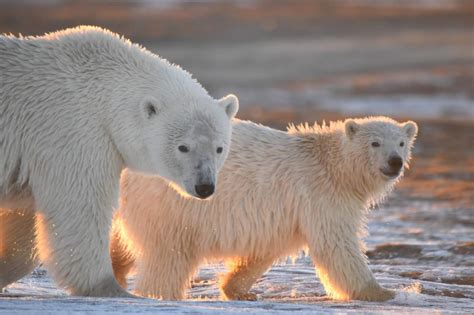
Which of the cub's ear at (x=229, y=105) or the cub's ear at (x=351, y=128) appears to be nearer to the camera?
the cub's ear at (x=229, y=105)

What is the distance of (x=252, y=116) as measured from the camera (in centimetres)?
1741

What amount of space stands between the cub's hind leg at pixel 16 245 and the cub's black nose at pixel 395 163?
7.98ft

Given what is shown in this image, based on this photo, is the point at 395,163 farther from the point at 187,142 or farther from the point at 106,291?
the point at 106,291

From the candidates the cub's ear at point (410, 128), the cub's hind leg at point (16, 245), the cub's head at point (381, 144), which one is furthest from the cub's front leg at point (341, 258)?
the cub's hind leg at point (16, 245)

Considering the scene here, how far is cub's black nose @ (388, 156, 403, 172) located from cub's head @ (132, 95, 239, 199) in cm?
157

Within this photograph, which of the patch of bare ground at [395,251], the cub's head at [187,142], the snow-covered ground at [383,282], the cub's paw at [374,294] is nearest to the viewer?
the snow-covered ground at [383,282]

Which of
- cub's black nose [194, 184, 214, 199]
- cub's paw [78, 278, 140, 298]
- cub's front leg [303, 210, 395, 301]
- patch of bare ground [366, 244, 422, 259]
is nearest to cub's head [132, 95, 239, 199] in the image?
cub's black nose [194, 184, 214, 199]

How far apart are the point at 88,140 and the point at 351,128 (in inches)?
85.5

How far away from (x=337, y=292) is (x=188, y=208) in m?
1.15

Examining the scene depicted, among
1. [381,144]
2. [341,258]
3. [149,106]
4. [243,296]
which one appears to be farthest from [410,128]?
[149,106]

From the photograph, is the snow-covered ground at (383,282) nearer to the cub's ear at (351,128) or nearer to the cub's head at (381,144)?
the cub's head at (381,144)

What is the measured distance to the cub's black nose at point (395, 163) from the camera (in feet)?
24.2

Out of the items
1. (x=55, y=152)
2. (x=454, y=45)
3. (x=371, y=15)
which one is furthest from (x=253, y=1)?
(x=55, y=152)

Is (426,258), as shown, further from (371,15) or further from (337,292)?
(371,15)
